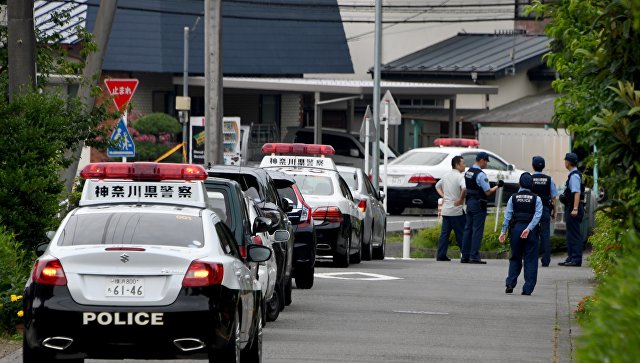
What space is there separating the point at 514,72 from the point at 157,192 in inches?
1653

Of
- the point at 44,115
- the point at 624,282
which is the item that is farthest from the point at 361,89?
the point at 624,282

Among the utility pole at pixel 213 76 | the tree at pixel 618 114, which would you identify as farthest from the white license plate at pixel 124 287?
the utility pole at pixel 213 76

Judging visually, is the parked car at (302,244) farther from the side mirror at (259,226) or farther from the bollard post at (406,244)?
the bollard post at (406,244)

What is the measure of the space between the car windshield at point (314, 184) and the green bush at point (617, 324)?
1663 centimetres

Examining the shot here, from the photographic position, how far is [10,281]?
41.3ft

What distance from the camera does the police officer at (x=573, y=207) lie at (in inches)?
892

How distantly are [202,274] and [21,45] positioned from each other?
6894mm

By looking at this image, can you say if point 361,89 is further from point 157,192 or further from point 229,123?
point 157,192

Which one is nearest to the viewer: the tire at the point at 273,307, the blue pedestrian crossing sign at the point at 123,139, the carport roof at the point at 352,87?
the tire at the point at 273,307

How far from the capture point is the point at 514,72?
51.8 m

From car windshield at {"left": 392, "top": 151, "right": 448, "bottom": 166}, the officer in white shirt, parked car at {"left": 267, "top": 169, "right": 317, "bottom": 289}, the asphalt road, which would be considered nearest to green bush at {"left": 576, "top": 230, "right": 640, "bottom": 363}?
the asphalt road

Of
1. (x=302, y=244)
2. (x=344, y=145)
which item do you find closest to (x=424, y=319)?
(x=302, y=244)

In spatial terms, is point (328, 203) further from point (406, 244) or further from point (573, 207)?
point (406, 244)

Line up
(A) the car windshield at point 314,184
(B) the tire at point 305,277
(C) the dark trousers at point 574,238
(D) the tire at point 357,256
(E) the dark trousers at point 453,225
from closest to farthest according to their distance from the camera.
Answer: (B) the tire at point 305,277 → (A) the car windshield at point 314,184 → (C) the dark trousers at point 574,238 → (D) the tire at point 357,256 → (E) the dark trousers at point 453,225
